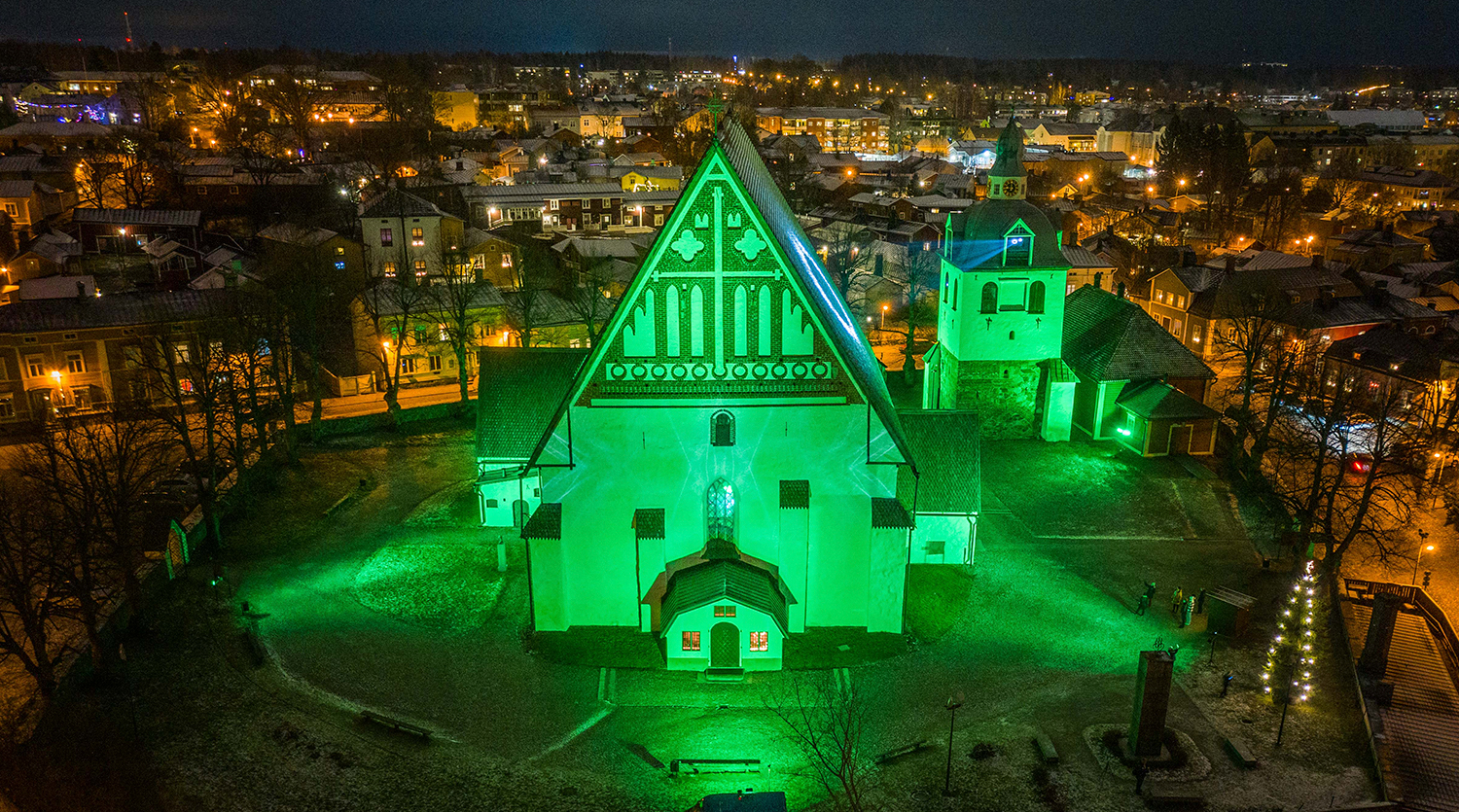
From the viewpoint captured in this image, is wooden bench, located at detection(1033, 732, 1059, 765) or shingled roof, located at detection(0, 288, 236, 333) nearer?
wooden bench, located at detection(1033, 732, 1059, 765)

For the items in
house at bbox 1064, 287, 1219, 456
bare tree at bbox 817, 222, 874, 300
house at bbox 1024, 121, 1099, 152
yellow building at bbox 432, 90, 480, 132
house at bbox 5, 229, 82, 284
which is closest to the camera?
house at bbox 1064, 287, 1219, 456

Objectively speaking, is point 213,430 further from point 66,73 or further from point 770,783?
point 66,73

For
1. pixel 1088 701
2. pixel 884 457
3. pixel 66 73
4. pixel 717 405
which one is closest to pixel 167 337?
pixel 717 405

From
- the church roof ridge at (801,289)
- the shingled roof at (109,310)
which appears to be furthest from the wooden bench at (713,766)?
the shingled roof at (109,310)

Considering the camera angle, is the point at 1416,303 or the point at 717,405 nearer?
the point at 717,405

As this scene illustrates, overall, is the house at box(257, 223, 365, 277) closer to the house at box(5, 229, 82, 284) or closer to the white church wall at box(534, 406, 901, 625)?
the house at box(5, 229, 82, 284)

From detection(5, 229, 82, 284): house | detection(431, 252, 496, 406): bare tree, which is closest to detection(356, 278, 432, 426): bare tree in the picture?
detection(431, 252, 496, 406): bare tree

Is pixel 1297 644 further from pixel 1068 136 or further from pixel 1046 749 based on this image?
pixel 1068 136

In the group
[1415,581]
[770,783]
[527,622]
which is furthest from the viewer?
[1415,581]

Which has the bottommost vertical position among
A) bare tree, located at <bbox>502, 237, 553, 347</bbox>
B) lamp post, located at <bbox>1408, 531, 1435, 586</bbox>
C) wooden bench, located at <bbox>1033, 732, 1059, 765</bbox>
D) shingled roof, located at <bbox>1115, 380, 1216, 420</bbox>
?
lamp post, located at <bbox>1408, 531, 1435, 586</bbox>
